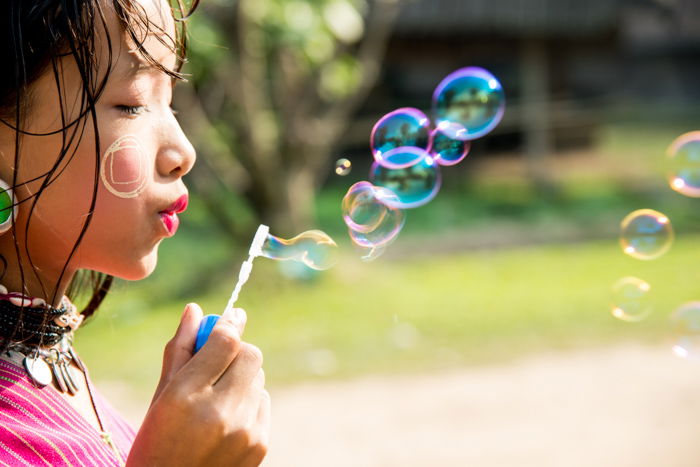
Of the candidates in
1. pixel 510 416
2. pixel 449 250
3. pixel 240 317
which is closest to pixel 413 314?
pixel 510 416

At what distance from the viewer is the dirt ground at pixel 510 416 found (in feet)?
11.2

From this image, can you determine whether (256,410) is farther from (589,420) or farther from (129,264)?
(589,420)

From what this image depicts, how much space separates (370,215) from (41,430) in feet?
3.54

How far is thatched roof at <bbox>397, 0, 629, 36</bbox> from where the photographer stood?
355 inches

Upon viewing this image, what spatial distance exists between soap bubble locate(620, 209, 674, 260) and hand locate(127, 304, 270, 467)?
172cm

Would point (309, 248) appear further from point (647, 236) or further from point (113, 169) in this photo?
point (647, 236)

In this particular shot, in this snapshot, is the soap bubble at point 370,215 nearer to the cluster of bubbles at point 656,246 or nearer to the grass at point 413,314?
the cluster of bubbles at point 656,246

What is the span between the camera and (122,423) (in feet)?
4.17

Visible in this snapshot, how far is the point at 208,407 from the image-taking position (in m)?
0.99

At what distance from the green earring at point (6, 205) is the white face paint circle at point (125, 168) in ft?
0.37

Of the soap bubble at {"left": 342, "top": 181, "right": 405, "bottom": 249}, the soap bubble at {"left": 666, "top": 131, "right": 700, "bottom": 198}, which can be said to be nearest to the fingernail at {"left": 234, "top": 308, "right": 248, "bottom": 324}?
the soap bubble at {"left": 342, "top": 181, "right": 405, "bottom": 249}

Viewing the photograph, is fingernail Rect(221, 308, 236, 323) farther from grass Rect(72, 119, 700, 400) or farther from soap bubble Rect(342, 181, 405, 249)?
grass Rect(72, 119, 700, 400)

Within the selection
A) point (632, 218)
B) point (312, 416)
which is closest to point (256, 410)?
point (632, 218)

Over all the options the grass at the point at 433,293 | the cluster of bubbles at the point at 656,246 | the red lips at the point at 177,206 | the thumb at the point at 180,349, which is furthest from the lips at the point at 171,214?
the grass at the point at 433,293
